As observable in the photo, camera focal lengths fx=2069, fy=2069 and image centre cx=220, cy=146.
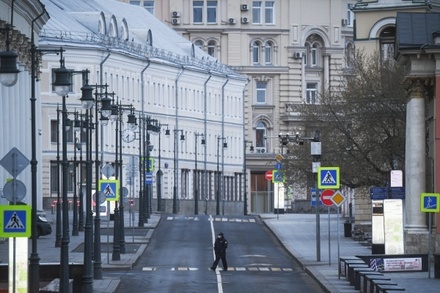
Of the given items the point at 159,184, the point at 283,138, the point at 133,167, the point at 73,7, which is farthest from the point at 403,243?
the point at 73,7

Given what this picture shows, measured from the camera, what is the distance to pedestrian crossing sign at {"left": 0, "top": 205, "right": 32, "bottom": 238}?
3728 centimetres

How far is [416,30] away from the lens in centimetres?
6781

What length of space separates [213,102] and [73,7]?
2002cm

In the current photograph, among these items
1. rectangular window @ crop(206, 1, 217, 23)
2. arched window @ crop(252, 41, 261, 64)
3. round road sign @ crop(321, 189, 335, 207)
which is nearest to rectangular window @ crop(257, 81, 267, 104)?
arched window @ crop(252, 41, 261, 64)

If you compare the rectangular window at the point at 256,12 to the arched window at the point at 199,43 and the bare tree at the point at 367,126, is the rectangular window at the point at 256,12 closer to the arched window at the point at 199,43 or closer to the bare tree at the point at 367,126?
the arched window at the point at 199,43

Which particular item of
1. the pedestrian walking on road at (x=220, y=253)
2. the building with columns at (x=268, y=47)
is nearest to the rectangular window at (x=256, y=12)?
the building with columns at (x=268, y=47)

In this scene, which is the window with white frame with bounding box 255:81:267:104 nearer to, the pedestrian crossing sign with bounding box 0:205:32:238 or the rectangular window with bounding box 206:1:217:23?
the rectangular window with bounding box 206:1:217:23

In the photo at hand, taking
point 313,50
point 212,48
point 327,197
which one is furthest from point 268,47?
point 327,197

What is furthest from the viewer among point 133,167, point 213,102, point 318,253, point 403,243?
point 213,102

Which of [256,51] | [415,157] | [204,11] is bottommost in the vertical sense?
[415,157]

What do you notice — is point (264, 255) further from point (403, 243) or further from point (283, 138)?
point (283, 138)

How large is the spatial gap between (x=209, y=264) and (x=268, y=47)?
9789 centimetres

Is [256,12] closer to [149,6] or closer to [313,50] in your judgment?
[313,50]

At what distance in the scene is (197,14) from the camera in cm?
16538
